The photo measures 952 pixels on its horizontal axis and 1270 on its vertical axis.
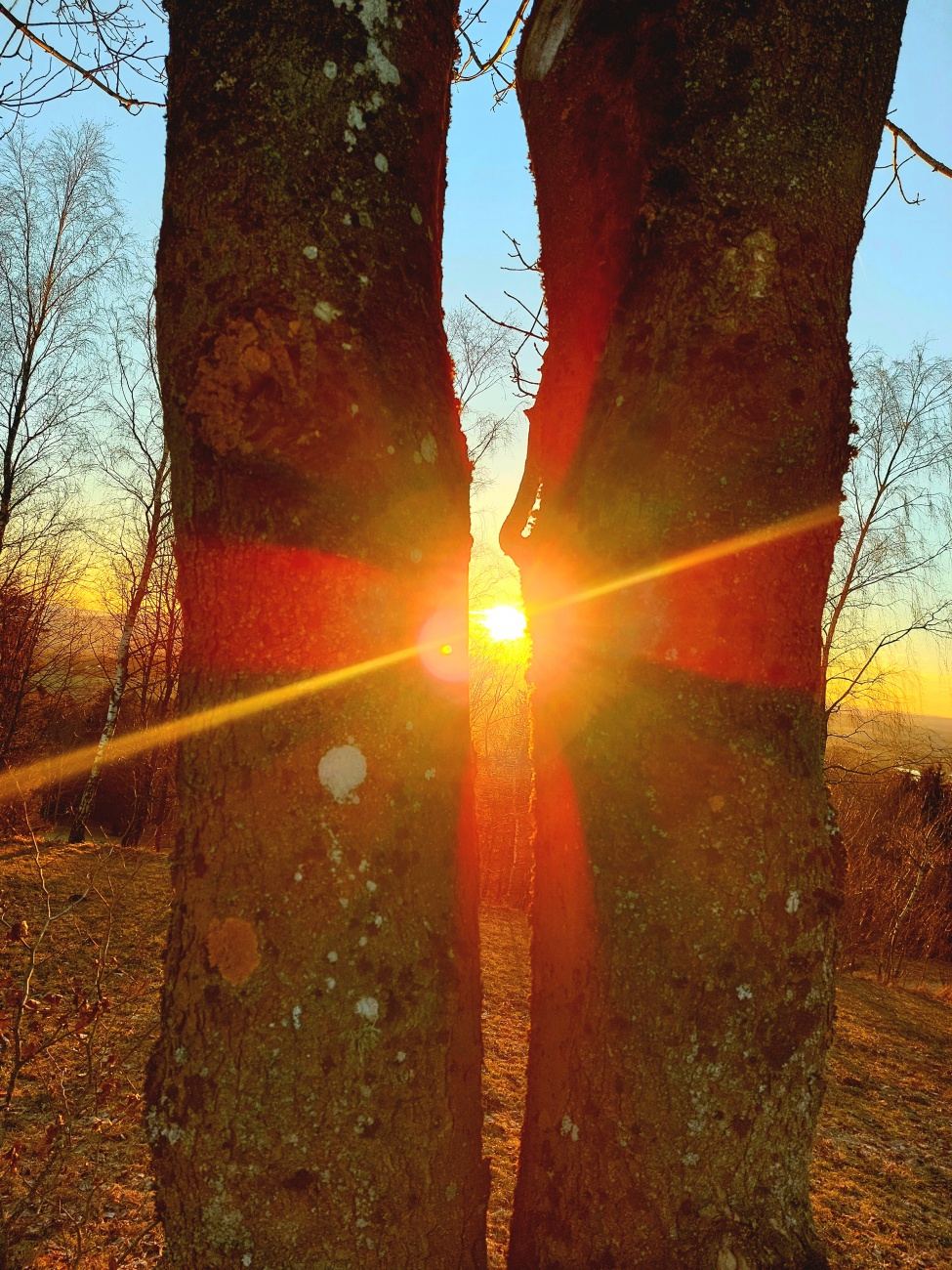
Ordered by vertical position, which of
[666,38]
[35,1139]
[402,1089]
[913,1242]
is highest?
[666,38]

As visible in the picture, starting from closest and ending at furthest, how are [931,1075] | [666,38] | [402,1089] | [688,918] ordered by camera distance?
1. [402,1089]
2. [688,918]
3. [666,38]
4. [931,1075]

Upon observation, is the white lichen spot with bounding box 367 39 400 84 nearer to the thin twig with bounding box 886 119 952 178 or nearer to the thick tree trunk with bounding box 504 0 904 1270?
the thick tree trunk with bounding box 504 0 904 1270

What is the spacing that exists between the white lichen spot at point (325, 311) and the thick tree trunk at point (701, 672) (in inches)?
20.3

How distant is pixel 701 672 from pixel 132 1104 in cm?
405

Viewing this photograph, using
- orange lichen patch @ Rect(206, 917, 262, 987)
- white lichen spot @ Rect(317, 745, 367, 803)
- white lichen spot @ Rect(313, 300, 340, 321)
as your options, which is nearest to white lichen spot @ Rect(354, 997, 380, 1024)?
orange lichen patch @ Rect(206, 917, 262, 987)

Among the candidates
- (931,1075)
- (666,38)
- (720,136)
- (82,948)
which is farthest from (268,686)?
(931,1075)

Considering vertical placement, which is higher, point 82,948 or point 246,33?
point 246,33

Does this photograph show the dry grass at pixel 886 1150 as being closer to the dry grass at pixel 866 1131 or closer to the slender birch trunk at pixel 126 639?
the dry grass at pixel 866 1131

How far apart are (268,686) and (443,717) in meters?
0.29

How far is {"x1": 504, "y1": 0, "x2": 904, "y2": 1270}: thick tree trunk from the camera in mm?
1248

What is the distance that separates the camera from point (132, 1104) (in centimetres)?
387

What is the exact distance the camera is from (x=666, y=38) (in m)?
1.41

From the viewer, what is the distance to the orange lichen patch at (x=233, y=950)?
1120 mm

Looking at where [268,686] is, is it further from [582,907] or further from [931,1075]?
[931,1075]
